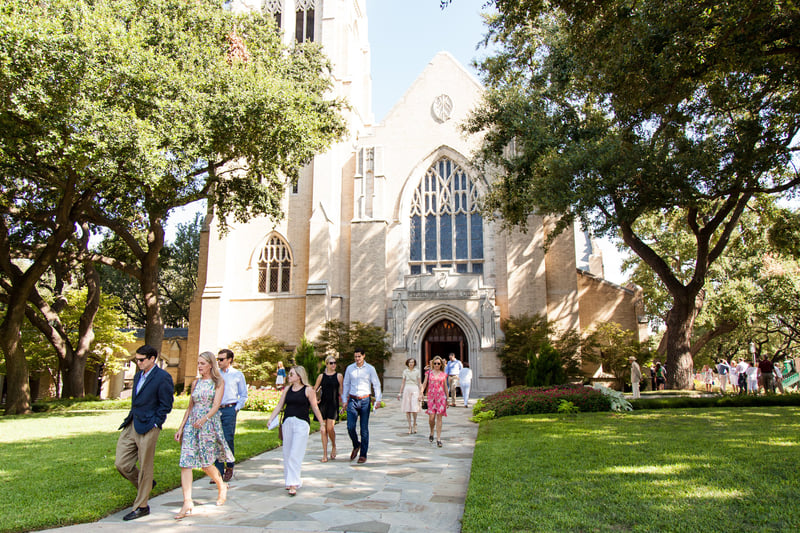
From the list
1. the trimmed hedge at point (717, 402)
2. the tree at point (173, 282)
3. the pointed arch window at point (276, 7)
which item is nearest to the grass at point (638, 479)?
the trimmed hedge at point (717, 402)

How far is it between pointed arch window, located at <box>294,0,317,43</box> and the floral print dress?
27.3 metres

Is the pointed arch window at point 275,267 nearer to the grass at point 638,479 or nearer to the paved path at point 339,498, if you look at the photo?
the paved path at point 339,498

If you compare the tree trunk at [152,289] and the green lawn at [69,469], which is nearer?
the green lawn at [69,469]

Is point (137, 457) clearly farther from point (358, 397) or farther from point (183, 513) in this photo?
point (358, 397)

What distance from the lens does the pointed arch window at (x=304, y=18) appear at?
96.6 feet

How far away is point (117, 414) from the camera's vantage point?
17.0m

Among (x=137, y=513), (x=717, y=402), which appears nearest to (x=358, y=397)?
(x=137, y=513)

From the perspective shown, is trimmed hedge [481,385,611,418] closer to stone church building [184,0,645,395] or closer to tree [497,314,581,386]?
tree [497,314,581,386]

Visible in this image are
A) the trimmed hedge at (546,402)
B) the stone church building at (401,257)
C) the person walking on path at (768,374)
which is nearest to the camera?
the trimmed hedge at (546,402)

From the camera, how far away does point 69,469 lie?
768 cm

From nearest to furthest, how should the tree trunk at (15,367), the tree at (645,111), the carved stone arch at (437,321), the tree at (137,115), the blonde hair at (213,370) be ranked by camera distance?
the blonde hair at (213,370) → the tree at (645,111) → the tree at (137,115) → the tree trunk at (15,367) → the carved stone arch at (437,321)

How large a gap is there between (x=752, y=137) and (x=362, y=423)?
1310cm

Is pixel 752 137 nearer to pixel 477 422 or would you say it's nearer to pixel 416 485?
pixel 477 422

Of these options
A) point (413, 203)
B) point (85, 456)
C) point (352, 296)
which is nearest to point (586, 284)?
point (413, 203)
